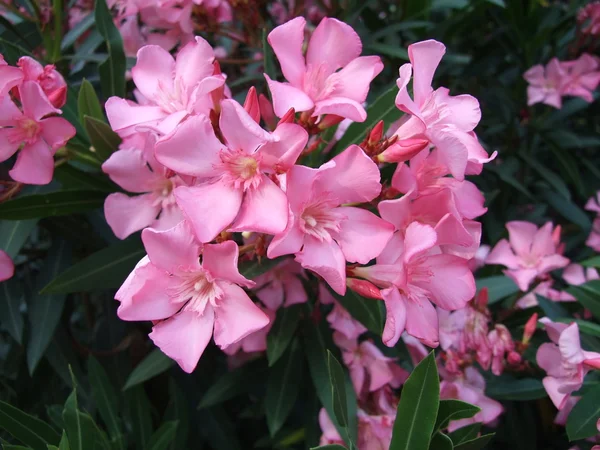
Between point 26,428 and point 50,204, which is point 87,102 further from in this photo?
point 26,428

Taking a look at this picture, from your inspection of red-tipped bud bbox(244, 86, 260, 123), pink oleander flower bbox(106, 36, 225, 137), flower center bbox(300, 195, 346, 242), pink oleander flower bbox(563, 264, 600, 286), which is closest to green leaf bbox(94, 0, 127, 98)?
pink oleander flower bbox(106, 36, 225, 137)

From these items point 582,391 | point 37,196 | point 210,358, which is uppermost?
point 37,196

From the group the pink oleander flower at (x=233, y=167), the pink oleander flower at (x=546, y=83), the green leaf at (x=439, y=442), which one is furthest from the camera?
the pink oleander flower at (x=546, y=83)

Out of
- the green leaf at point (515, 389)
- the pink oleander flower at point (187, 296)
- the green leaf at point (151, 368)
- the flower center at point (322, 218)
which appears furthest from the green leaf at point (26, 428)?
the green leaf at point (515, 389)

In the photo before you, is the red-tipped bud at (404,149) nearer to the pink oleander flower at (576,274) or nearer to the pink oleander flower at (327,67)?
the pink oleander flower at (327,67)

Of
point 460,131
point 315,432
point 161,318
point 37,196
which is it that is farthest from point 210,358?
point 460,131

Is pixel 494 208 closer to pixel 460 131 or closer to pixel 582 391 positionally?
pixel 582 391
